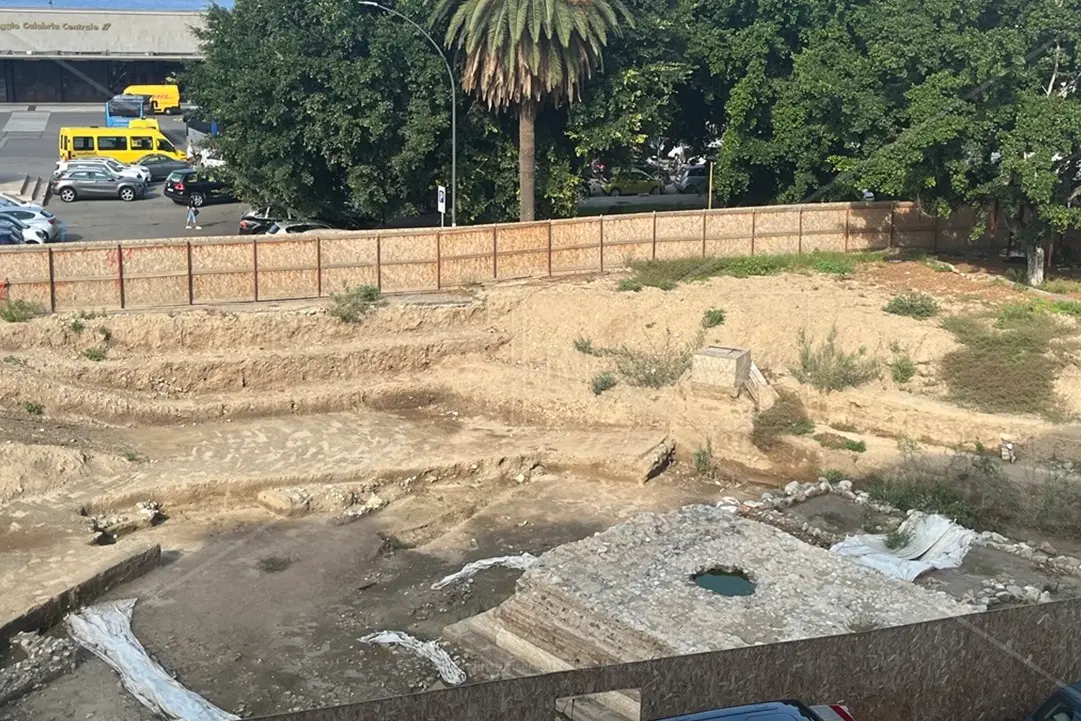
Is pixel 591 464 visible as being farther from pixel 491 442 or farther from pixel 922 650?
pixel 922 650

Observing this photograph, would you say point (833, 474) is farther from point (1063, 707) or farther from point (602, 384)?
point (1063, 707)

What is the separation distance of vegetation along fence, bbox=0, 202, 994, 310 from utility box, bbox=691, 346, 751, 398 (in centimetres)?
792

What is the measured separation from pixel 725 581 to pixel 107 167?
32.6 meters

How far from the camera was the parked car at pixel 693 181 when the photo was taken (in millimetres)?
46688

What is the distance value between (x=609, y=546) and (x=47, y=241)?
73.1 ft

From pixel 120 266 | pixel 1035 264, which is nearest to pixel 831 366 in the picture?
pixel 1035 264

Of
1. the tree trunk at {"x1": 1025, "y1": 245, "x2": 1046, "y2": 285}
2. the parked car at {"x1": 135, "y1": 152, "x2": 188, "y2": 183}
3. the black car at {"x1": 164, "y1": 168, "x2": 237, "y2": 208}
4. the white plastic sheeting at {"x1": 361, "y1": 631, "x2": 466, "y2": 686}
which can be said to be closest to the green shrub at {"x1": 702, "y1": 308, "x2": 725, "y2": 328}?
the tree trunk at {"x1": 1025, "y1": 245, "x2": 1046, "y2": 285}

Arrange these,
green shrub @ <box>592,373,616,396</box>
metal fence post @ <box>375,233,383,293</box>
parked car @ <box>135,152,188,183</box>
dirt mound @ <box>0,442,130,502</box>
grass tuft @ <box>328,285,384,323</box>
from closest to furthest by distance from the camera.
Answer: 1. dirt mound @ <box>0,442,130,502</box>
2. green shrub @ <box>592,373,616,396</box>
3. grass tuft @ <box>328,285,384,323</box>
4. metal fence post @ <box>375,233,383,293</box>
5. parked car @ <box>135,152,188,183</box>

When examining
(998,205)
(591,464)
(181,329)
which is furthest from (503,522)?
(998,205)

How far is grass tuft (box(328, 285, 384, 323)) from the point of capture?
87.8 ft

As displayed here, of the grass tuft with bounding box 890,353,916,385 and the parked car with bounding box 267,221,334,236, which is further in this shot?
the parked car with bounding box 267,221,334,236

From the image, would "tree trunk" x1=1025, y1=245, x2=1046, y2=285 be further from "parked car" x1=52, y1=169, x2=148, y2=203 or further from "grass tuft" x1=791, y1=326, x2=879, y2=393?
"parked car" x1=52, y1=169, x2=148, y2=203

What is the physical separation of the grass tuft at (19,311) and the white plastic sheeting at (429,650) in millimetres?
12730

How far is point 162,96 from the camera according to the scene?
62.8 meters
